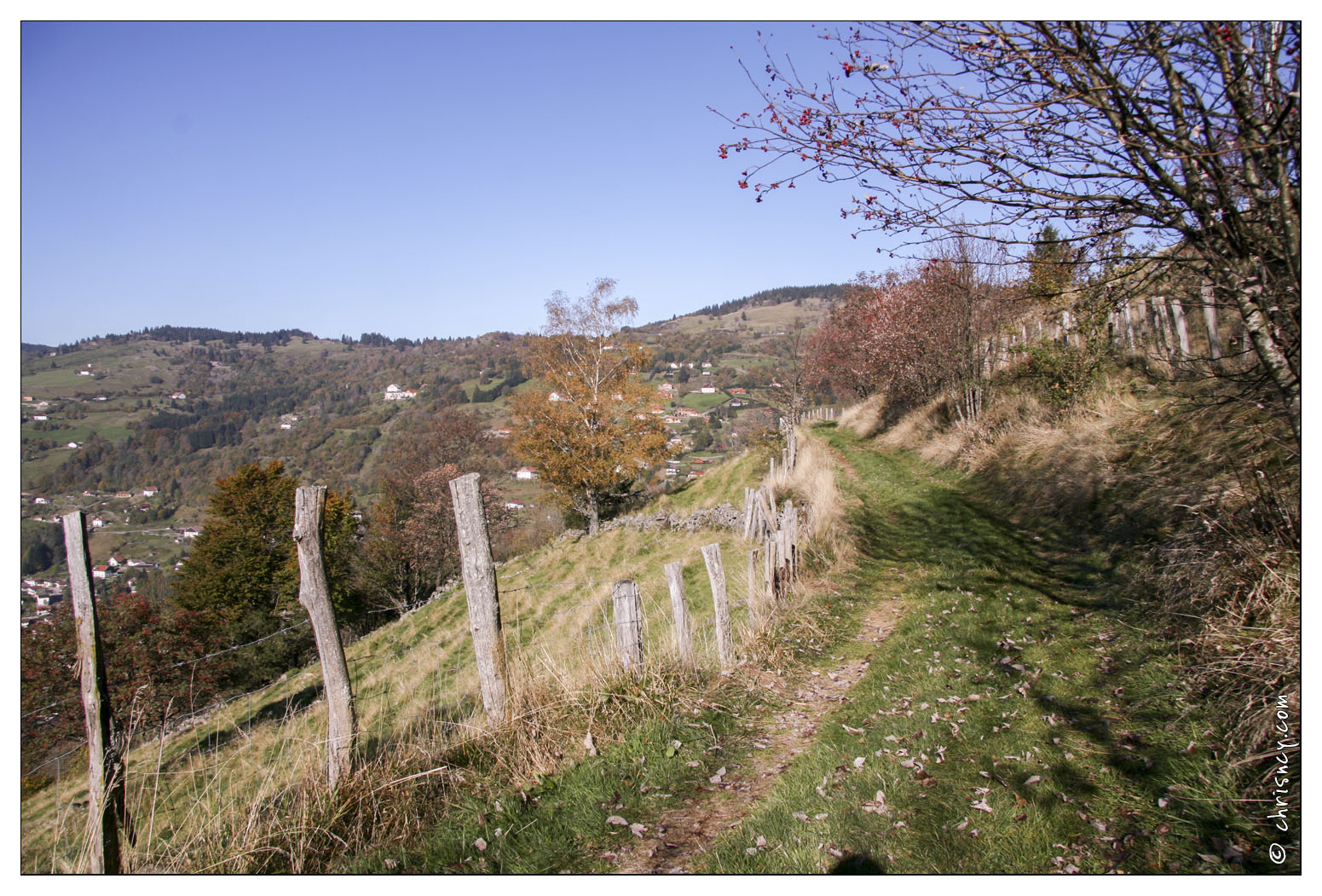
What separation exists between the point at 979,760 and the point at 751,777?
5.11 ft

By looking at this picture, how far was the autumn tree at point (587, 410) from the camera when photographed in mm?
30453

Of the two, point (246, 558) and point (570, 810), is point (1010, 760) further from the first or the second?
point (246, 558)

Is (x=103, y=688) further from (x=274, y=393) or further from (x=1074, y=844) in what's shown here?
(x=274, y=393)

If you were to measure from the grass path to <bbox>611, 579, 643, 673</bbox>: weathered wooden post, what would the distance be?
3.53 feet

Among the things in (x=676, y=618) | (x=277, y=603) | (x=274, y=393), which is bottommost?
(x=277, y=603)

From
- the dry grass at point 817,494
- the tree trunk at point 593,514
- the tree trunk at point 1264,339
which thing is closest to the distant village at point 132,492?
the tree trunk at point 593,514

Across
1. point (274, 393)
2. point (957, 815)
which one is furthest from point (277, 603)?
point (274, 393)

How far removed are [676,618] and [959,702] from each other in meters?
2.49

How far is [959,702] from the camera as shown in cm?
561

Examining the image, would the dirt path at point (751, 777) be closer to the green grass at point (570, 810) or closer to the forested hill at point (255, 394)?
the green grass at point (570, 810)

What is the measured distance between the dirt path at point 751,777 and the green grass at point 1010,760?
14 cm

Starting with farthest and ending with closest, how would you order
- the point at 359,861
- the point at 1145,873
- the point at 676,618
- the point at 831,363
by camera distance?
the point at 831,363
the point at 676,618
the point at 359,861
the point at 1145,873

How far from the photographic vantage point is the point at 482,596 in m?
5.14

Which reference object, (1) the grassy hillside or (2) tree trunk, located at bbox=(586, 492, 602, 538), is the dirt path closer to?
(1) the grassy hillside
